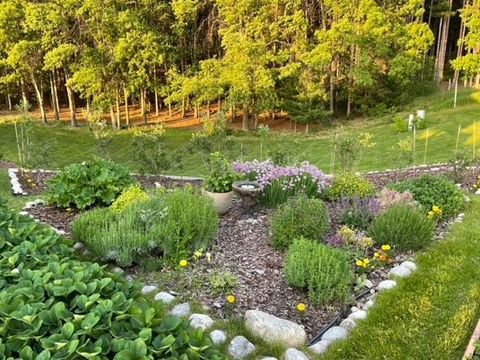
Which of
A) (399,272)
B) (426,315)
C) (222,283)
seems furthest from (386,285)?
(222,283)

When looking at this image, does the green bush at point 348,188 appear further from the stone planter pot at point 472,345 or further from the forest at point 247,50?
the forest at point 247,50

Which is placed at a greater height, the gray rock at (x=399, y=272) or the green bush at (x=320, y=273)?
the green bush at (x=320, y=273)

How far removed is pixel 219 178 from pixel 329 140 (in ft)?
29.9

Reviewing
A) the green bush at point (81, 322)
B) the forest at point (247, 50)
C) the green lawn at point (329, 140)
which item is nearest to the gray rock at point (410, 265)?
the green bush at point (81, 322)

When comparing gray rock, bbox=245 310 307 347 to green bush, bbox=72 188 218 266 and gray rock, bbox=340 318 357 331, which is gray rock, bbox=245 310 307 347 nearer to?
gray rock, bbox=340 318 357 331

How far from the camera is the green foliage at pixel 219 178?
4863 mm

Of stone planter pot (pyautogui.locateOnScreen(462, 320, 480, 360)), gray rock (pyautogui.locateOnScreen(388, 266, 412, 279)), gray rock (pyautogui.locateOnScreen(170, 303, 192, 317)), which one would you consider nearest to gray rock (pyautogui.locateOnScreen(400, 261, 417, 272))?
gray rock (pyautogui.locateOnScreen(388, 266, 412, 279))

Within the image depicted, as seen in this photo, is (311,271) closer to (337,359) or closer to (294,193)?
(337,359)

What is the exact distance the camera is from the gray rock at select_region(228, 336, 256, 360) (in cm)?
261

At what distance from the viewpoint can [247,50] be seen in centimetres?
1505

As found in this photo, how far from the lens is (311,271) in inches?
128

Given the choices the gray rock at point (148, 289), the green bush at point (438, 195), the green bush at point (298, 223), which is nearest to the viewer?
the gray rock at point (148, 289)

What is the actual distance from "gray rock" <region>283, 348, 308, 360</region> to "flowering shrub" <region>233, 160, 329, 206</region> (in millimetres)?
2518

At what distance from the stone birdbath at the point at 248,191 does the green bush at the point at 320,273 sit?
59.5 inches
